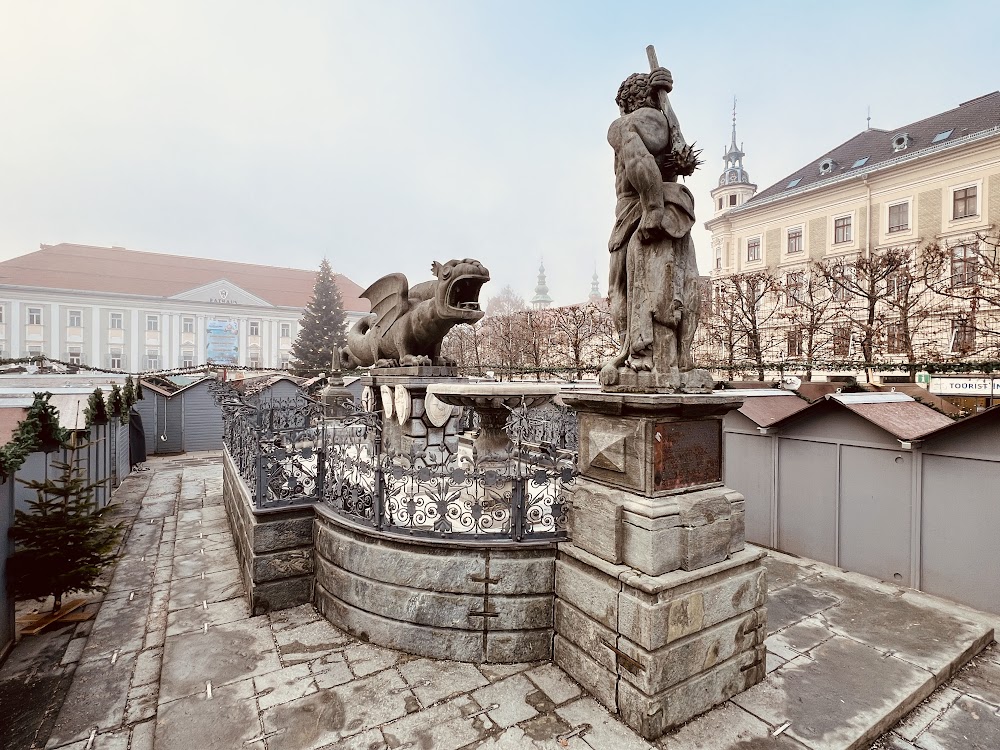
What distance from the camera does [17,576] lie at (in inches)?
203

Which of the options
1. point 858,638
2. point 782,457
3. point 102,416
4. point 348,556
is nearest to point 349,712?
point 348,556

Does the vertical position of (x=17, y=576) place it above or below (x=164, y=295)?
below

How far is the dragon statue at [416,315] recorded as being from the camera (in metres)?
7.58

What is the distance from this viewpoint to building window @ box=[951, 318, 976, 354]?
17.2 metres

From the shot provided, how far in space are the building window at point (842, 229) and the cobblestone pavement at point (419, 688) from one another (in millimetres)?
35705

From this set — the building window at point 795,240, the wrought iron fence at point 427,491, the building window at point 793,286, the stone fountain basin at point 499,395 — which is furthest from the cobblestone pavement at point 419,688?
the building window at point 795,240

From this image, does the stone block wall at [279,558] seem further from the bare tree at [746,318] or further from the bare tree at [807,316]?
the bare tree at [807,316]

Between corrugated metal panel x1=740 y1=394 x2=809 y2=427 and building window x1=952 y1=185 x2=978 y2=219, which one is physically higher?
building window x1=952 y1=185 x2=978 y2=219

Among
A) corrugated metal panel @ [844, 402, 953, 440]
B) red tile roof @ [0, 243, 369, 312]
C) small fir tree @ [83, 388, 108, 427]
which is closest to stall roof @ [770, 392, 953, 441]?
corrugated metal panel @ [844, 402, 953, 440]

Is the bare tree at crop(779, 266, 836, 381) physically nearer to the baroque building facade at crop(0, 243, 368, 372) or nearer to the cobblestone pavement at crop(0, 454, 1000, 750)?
the cobblestone pavement at crop(0, 454, 1000, 750)

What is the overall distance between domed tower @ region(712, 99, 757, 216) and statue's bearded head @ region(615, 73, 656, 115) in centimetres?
4621

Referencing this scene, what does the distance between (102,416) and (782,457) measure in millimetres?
11821

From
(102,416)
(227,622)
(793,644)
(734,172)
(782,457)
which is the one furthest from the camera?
(734,172)

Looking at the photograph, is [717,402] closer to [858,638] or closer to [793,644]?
[793,644]
